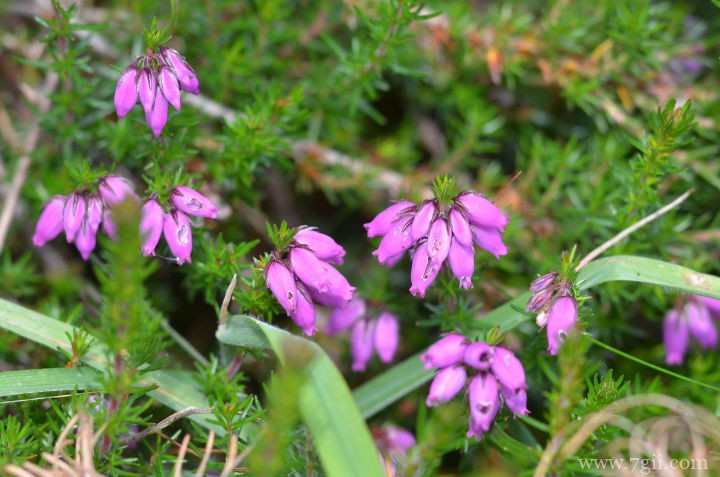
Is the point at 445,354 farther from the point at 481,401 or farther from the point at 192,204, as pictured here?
the point at 192,204

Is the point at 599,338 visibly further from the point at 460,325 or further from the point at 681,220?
the point at 460,325

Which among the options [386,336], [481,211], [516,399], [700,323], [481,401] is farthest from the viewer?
[700,323]

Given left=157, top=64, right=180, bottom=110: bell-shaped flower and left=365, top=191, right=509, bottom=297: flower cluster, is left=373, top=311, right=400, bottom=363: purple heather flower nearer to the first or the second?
left=365, top=191, right=509, bottom=297: flower cluster

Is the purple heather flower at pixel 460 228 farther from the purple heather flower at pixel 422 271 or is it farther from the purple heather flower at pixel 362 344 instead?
the purple heather flower at pixel 362 344

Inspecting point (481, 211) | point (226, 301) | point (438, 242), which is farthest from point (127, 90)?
point (481, 211)


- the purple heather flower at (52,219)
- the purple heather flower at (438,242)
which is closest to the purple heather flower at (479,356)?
the purple heather flower at (438,242)

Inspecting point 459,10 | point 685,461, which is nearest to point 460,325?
point 685,461

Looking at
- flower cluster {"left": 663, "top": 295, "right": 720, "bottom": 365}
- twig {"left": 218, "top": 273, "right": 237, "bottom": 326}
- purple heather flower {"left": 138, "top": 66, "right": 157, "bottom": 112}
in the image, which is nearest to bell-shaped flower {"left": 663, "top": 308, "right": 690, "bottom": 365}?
flower cluster {"left": 663, "top": 295, "right": 720, "bottom": 365}

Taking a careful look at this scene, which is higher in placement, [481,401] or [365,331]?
[365,331]
